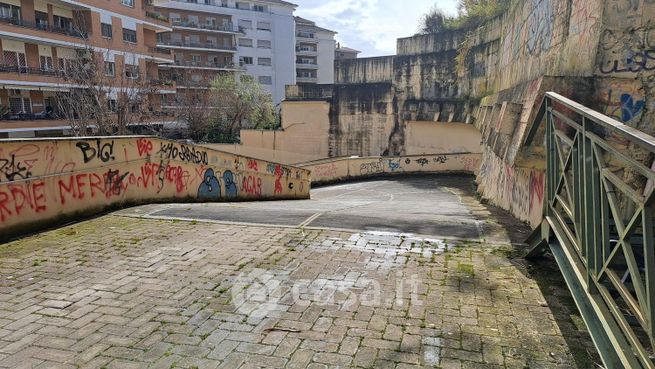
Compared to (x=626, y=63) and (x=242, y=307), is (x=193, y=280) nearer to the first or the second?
(x=242, y=307)

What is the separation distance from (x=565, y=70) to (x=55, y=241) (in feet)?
24.1

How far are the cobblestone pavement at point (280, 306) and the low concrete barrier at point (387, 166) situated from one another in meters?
17.6

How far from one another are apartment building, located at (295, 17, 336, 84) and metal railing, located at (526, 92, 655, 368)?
185ft

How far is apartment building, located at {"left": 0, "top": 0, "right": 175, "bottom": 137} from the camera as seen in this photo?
25.0 meters

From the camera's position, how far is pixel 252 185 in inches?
513

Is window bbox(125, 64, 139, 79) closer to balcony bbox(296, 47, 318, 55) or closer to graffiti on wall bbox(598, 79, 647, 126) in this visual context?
graffiti on wall bbox(598, 79, 647, 126)

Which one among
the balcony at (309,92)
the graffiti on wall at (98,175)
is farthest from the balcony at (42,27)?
the graffiti on wall at (98,175)

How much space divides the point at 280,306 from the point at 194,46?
161 ft

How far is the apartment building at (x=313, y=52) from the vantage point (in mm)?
58594

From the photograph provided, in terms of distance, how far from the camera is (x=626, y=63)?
4.73 metres

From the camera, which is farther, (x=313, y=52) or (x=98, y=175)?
(x=313, y=52)

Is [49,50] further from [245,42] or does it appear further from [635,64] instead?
[635,64]

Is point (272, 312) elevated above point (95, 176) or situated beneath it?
situated beneath

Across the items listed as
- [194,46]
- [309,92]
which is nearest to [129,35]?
[309,92]
